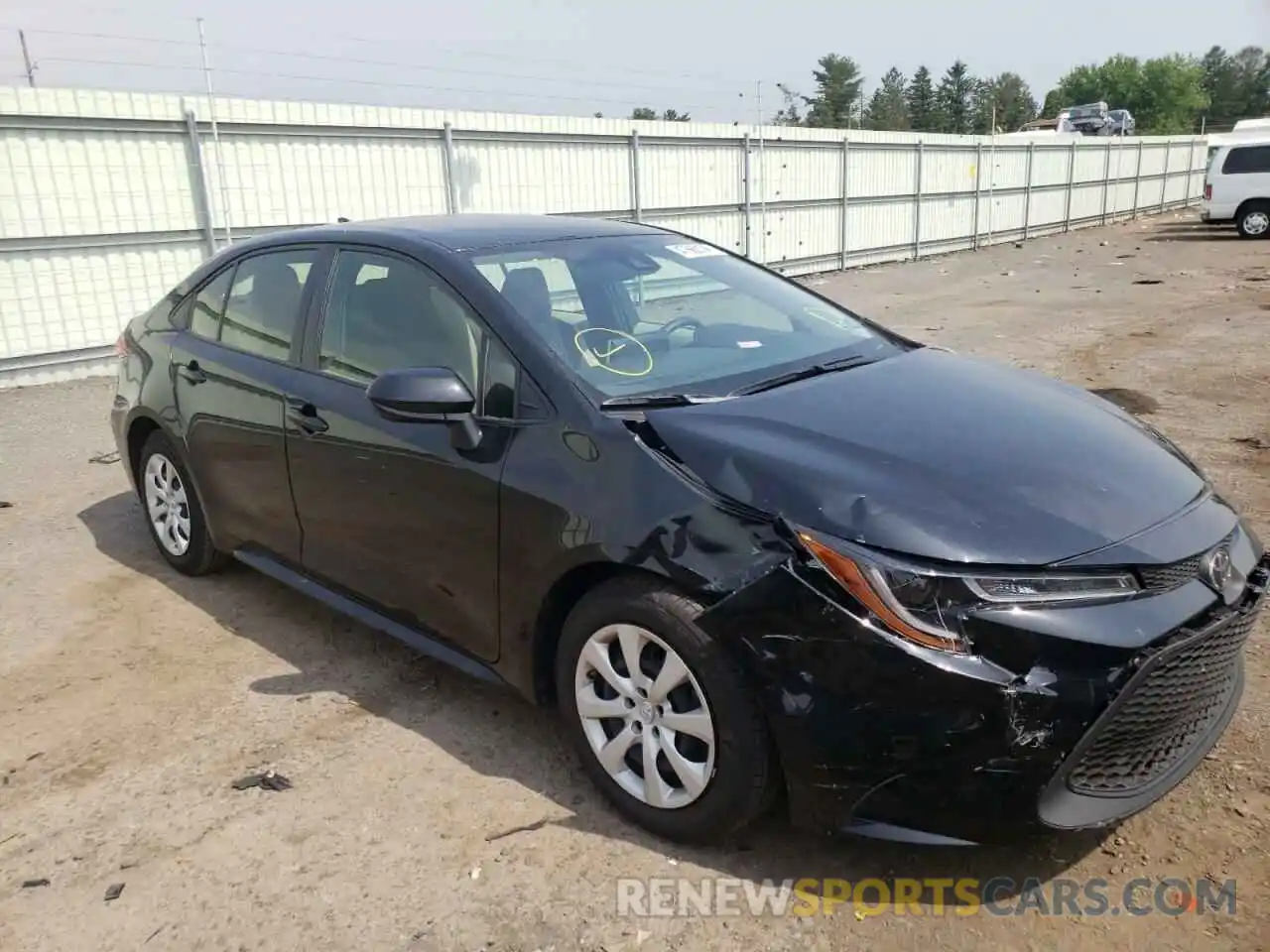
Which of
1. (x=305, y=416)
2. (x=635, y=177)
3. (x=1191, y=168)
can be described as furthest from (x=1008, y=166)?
(x=305, y=416)

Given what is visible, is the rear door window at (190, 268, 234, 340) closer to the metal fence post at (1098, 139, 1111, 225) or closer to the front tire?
the front tire

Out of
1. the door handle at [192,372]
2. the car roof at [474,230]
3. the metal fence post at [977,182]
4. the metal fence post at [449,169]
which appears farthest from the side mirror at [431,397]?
the metal fence post at [977,182]

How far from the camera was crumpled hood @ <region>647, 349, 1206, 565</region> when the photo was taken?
2.40 meters

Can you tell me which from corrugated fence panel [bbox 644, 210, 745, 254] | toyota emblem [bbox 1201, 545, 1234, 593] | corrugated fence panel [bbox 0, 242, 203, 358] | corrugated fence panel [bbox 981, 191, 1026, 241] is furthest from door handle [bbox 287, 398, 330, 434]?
corrugated fence panel [bbox 981, 191, 1026, 241]

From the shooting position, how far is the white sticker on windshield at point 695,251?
158 inches

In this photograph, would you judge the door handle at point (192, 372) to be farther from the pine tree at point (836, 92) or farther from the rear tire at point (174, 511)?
the pine tree at point (836, 92)

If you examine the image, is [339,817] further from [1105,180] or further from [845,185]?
[1105,180]

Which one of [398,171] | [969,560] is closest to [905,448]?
[969,560]

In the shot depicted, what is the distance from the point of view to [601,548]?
2.71 m

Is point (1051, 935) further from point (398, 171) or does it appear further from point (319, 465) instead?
point (398, 171)

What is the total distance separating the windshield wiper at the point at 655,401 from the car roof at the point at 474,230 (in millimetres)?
952

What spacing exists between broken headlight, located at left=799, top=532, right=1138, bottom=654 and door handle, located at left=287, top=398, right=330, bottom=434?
6.74ft

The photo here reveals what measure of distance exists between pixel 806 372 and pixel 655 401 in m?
0.63

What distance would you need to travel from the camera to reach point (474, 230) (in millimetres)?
3760
